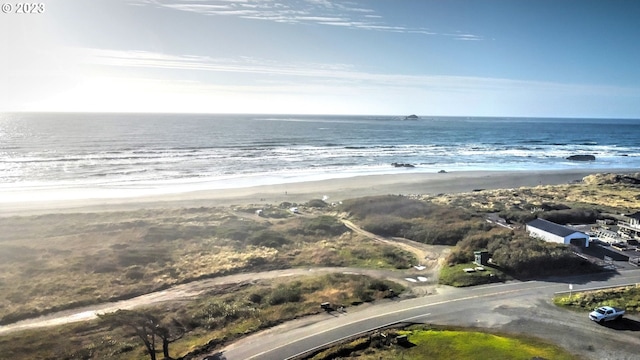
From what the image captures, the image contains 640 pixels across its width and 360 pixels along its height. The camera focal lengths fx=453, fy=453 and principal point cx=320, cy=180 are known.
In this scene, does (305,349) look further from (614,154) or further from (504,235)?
(614,154)

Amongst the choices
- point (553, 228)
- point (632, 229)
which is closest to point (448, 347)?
point (553, 228)

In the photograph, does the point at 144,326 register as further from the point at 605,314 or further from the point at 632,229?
the point at 632,229

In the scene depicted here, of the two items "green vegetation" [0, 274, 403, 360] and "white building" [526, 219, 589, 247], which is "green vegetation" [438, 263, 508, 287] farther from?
"white building" [526, 219, 589, 247]

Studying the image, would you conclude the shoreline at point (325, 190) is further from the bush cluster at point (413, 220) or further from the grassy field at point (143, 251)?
the bush cluster at point (413, 220)

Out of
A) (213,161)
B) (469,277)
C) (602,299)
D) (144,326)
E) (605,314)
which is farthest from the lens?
(213,161)

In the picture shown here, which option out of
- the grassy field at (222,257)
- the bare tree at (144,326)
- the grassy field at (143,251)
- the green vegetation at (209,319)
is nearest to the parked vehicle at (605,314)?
the grassy field at (222,257)

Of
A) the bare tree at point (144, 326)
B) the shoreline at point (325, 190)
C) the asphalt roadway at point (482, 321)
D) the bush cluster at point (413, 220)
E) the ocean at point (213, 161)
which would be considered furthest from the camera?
the ocean at point (213, 161)
